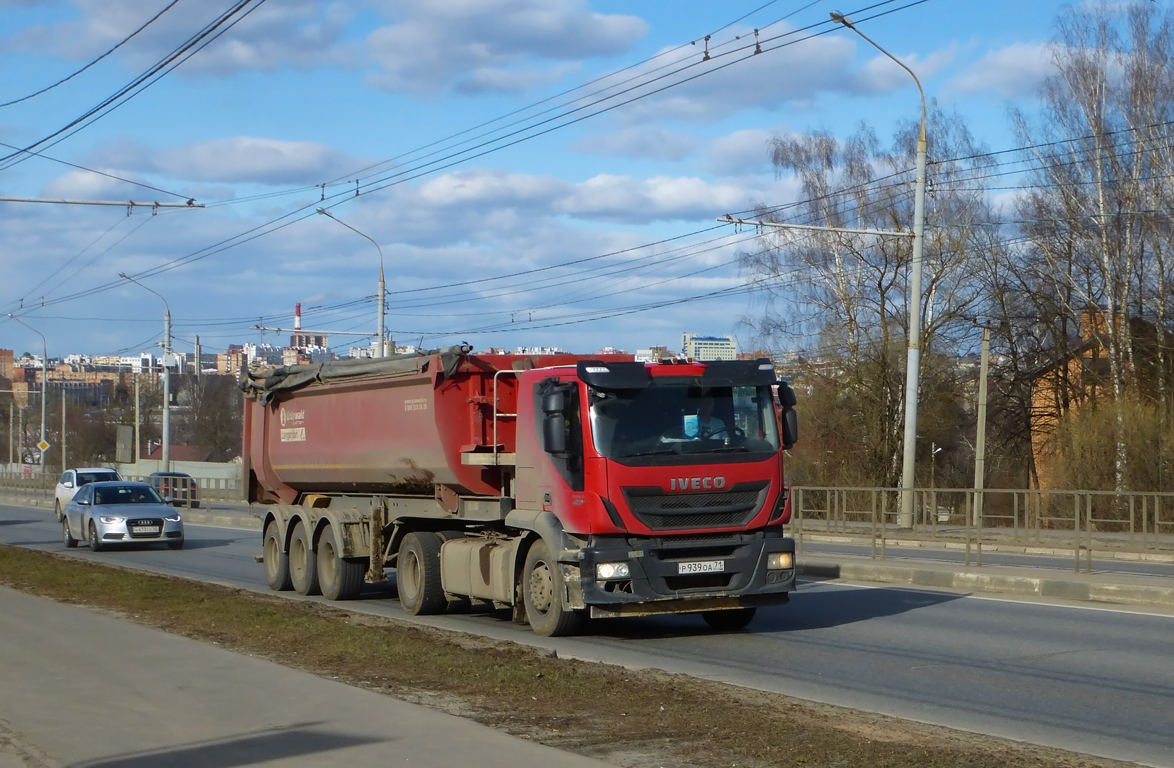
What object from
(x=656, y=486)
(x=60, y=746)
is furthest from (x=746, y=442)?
(x=60, y=746)

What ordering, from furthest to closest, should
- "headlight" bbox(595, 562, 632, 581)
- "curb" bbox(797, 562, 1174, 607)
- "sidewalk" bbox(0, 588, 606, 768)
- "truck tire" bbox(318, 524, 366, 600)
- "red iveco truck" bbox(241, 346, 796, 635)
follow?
1. "truck tire" bbox(318, 524, 366, 600)
2. "curb" bbox(797, 562, 1174, 607)
3. "red iveco truck" bbox(241, 346, 796, 635)
4. "headlight" bbox(595, 562, 632, 581)
5. "sidewalk" bbox(0, 588, 606, 768)

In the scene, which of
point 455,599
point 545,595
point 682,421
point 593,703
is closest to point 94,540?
point 455,599

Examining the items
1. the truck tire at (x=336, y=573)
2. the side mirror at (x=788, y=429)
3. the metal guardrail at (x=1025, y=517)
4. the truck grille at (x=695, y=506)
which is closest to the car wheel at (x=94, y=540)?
the truck tire at (x=336, y=573)

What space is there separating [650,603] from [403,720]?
186 inches

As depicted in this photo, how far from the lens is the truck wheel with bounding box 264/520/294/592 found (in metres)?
18.3

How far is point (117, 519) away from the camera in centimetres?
2694

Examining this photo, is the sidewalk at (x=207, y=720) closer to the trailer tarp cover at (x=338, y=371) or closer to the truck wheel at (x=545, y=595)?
the truck wheel at (x=545, y=595)

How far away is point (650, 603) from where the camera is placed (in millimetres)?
12008

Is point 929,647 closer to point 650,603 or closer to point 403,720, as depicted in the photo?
point 650,603

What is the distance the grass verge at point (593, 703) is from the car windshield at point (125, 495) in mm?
15081

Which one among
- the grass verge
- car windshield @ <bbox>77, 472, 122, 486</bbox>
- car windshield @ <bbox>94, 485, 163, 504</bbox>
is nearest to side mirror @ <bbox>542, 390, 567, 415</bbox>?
the grass verge

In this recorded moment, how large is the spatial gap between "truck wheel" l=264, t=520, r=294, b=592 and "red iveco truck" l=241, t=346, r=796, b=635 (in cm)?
347

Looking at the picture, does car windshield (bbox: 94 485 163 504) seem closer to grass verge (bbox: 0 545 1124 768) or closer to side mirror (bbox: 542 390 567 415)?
grass verge (bbox: 0 545 1124 768)

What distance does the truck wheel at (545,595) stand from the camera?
12305 millimetres
